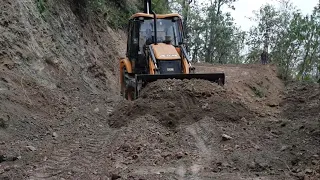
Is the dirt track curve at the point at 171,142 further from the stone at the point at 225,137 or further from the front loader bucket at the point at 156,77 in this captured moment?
the front loader bucket at the point at 156,77

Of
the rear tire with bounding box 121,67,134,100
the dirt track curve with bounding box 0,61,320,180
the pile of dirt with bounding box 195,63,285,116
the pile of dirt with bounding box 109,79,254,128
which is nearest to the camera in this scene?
the dirt track curve with bounding box 0,61,320,180

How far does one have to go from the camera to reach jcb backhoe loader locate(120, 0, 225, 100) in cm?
1027

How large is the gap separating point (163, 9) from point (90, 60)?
13302mm

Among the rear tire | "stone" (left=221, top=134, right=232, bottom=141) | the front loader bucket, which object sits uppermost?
the front loader bucket

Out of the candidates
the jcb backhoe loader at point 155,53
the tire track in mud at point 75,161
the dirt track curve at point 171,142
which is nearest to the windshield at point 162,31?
the jcb backhoe loader at point 155,53

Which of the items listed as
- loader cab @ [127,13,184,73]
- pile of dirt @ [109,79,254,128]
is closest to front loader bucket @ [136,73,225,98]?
pile of dirt @ [109,79,254,128]

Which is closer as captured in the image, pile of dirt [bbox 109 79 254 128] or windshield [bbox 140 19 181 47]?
pile of dirt [bbox 109 79 254 128]

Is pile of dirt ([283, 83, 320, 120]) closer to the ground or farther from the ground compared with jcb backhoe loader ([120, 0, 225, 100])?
closer to the ground

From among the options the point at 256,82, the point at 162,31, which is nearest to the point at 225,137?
the point at 162,31

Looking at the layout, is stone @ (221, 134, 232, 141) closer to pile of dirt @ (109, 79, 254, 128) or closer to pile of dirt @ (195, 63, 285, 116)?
pile of dirt @ (109, 79, 254, 128)

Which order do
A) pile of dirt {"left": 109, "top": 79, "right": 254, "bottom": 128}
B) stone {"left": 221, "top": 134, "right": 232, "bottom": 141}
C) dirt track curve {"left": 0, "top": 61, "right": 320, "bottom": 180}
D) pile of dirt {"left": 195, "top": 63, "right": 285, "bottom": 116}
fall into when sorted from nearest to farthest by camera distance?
dirt track curve {"left": 0, "top": 61, "right": 320, "bottom": 180} < stone {"left": 221, "top": 134, "right": 232, "bottom": 141} < pile of dirt {"left": 109, "top": 79, "right": 254, "bottom": 128} < pile of dirt {"left": 195, "top": 63, "right": 285, "bottom": 116}

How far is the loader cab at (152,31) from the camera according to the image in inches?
449

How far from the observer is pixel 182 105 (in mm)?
8508

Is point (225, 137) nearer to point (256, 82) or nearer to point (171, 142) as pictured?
point (171, 142)
